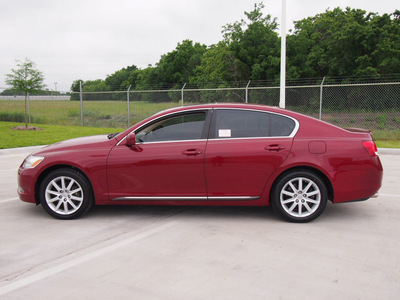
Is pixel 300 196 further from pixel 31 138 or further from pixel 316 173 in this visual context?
pixel 31 138

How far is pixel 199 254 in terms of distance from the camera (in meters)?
3.83

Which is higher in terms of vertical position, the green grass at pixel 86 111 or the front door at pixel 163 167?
the green grass at pixel 86 111

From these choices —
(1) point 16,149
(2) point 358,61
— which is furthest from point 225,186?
(2) point 358,61

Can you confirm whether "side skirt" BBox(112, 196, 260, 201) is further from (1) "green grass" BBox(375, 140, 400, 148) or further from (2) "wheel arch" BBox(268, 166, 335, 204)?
(1) "green grass" BBox(375, 140, 400, 148)

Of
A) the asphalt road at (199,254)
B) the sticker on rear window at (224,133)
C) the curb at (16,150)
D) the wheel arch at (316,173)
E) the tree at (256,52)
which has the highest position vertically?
the tree at (256,52)

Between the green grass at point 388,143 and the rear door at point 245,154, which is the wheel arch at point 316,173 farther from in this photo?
the green grass at point 388,143

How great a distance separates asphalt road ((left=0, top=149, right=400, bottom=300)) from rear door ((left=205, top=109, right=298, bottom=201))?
0.47 m

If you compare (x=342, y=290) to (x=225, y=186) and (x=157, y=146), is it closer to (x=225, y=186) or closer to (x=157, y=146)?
(x=225, y=186)

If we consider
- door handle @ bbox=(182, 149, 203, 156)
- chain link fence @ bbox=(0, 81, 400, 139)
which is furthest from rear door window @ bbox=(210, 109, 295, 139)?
chain link fence @ bbox=(0, 81, 400, 139)

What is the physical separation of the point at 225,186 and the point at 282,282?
1.77 metres

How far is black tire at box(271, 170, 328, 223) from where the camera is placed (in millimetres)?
4750

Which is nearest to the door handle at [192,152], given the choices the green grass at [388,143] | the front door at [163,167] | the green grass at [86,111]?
the front door at [163,167]

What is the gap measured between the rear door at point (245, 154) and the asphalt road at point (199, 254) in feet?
1.54

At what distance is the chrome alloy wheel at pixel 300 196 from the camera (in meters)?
4.76
